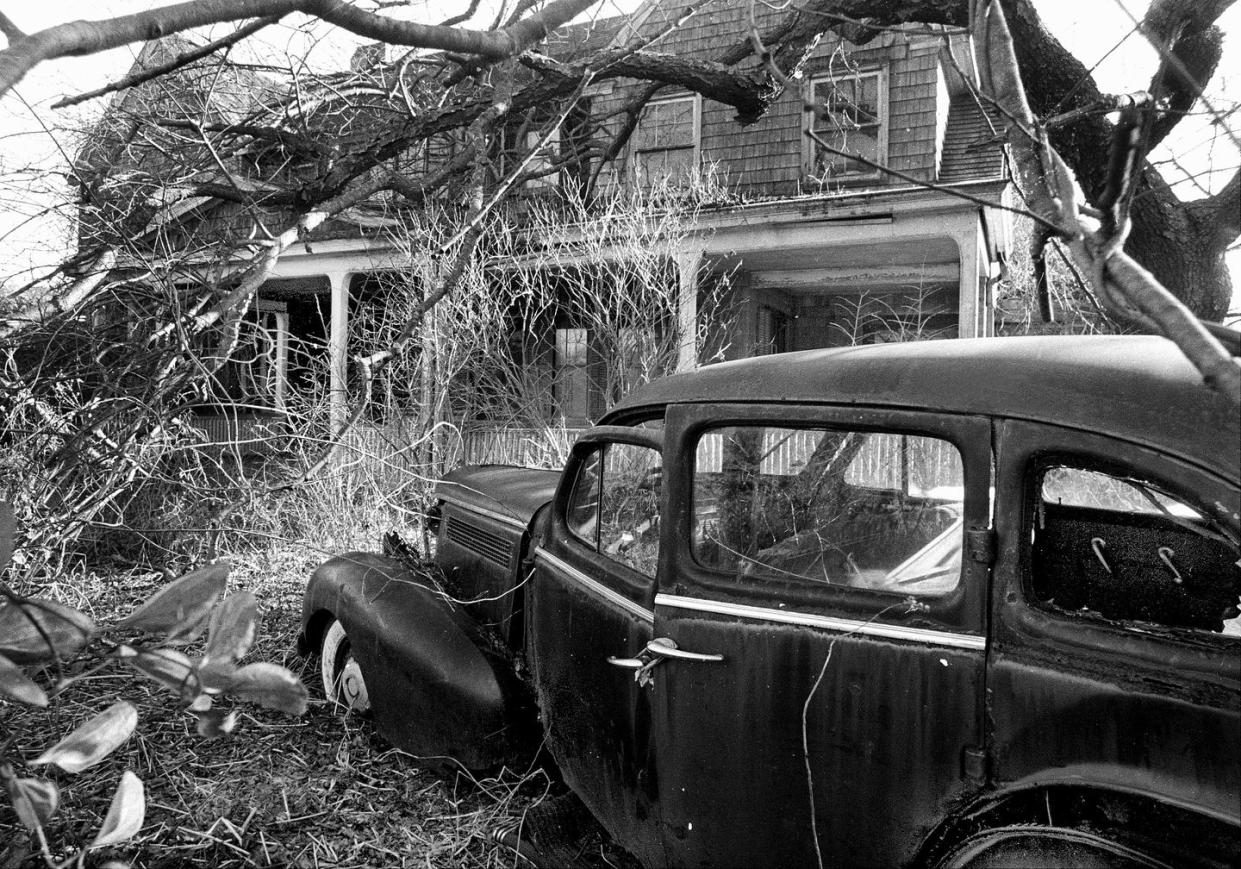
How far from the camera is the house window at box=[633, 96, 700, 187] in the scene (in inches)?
530

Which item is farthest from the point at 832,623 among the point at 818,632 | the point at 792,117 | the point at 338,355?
the point at 792,117

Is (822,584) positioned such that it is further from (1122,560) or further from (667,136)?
(667,136)

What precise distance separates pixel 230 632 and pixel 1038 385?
171cm

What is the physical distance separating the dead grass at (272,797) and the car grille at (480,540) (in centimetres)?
86

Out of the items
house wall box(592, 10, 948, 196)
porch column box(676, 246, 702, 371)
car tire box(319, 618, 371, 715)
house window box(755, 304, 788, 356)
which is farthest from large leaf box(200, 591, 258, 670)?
house wall box(592, 10, 948, 196)

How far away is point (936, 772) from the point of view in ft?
6.26

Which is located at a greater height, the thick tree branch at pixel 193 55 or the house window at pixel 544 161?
the house window at pixel 544 161

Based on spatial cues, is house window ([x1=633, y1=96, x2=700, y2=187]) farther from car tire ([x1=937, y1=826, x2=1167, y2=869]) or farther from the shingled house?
car tire ([x1=937, y1=826, x2=1167, y2=869])

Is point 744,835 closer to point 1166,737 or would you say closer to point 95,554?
point 1166,737

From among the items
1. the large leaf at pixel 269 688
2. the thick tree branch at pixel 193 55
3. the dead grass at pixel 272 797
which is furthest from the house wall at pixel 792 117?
the large leaf at pixel 269 688

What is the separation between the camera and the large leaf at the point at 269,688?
166cm

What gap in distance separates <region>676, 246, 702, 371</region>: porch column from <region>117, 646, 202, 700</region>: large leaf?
853 cm

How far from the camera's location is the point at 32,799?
1612mm

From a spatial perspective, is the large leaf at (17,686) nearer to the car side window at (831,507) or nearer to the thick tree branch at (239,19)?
the thick tree branch at (239,19)
